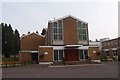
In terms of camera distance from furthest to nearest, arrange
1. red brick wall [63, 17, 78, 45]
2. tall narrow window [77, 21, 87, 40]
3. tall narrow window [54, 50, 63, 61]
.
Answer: tall narrow window [77, 21, 87, 40], red brick wall [63, 17, 78, 45], tall narrow window [54, 50, 63, 61]

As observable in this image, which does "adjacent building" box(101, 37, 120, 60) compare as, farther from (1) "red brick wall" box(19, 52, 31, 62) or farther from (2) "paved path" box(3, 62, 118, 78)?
(2) "paved path" box(3, 62, 118, 78)

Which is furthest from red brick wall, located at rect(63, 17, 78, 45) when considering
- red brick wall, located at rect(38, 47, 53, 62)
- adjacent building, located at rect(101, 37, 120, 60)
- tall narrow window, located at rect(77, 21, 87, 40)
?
adjacent building, located at rect(101, 37, 120, 60)

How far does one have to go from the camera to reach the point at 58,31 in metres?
42.3

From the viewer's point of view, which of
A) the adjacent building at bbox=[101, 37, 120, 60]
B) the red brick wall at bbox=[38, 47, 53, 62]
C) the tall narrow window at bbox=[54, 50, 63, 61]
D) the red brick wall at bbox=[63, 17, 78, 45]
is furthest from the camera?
the adjacent building at bbox=[101, 37, 120, 60]

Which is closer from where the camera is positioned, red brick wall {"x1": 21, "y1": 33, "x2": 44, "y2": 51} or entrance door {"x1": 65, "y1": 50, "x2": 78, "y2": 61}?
entrance door {"x1": 65, "y1": 50, "x2": 78, "y2": 61}

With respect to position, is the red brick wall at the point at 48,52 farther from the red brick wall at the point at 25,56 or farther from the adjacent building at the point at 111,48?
the adjacent building at the point at 111,48

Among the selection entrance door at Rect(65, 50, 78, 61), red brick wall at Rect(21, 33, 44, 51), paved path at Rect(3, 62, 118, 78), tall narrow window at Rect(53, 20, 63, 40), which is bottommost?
paved path at Rect(3, 62, 118, 78)

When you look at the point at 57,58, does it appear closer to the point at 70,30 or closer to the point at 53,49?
the point at 53,49

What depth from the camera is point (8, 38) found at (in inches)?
2781

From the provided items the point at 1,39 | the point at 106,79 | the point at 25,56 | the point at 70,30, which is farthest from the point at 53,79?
the point at 1,39

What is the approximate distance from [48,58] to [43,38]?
13.0 metres

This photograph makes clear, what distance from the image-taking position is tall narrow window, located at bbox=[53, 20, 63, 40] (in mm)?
42094

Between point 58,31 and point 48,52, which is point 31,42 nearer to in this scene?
point 58,31

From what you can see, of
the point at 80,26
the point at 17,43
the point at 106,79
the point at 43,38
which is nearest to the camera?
the point at 106,79
